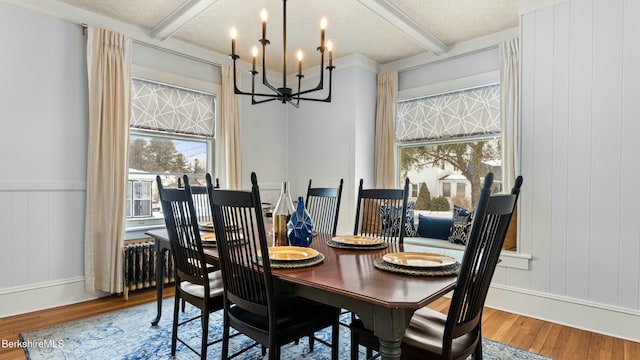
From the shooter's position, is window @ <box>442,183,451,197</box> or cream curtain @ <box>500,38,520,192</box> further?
window @ <box>442,183,451,197</box>

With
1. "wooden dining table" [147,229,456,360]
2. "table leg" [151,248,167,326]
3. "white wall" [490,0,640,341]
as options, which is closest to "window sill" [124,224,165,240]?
"table leg" [151,248,167,326]

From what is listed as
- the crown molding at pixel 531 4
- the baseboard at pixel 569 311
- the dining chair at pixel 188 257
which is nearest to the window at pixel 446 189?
the baseboard at pixel 569 311

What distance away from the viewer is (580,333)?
2.57m

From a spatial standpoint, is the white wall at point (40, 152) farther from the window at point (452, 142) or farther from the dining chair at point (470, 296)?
the window at point (452, 142)

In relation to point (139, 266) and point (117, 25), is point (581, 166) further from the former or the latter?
point (117, 25)

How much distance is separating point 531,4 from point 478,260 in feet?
8.63

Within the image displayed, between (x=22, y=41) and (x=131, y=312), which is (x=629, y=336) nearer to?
(x=131, y=312)

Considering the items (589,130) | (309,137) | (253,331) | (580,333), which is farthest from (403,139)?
(253,331)

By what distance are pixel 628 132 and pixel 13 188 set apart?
4720 millimetres

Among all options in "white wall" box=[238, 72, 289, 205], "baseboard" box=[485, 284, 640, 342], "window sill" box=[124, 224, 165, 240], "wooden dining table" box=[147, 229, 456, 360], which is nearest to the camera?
"wooden dining table" box=[147, 229, 456, 360]

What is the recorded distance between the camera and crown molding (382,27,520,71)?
3475 millimetres

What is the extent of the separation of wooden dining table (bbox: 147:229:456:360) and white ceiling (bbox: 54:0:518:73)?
7.47 feet

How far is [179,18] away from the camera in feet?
10.2

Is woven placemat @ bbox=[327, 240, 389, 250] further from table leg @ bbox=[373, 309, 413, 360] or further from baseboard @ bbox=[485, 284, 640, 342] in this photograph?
baseboard @ bbox=[485, 284, 640, 342]
